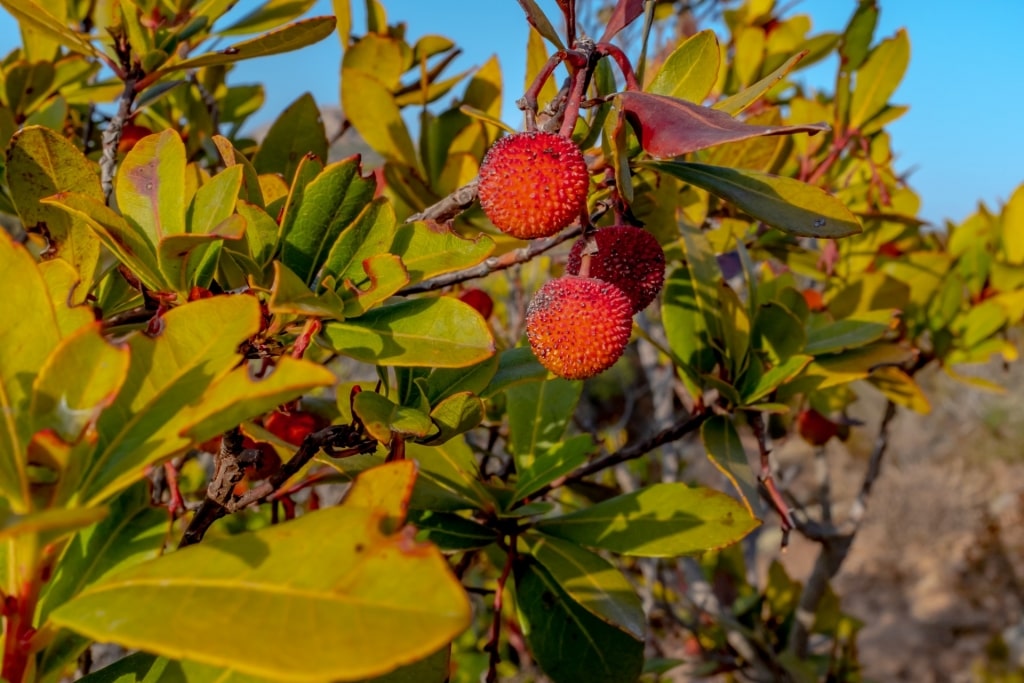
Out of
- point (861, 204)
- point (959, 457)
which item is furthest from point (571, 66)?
point (959, 457)

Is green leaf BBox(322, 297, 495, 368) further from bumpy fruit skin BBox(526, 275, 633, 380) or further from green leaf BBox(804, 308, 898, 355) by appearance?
green leaf BBox(804, 308, 898, 355)

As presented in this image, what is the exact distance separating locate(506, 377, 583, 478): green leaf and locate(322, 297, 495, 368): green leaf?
409 mm

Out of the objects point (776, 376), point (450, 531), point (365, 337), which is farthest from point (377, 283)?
point (776, 376)

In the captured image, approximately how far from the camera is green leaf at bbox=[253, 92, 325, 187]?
41.9 inches

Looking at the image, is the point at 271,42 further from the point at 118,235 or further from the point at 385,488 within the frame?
the point at 385,488

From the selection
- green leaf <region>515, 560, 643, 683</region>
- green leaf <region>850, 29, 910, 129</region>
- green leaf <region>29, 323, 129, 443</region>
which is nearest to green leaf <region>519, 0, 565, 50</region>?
green leaf <region>29, 323, 129, 443</region>

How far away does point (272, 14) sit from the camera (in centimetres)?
109

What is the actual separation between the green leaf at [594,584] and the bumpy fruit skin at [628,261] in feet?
0.92

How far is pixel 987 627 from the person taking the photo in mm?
5789

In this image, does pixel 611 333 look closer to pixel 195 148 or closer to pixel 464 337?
pixel 464 337

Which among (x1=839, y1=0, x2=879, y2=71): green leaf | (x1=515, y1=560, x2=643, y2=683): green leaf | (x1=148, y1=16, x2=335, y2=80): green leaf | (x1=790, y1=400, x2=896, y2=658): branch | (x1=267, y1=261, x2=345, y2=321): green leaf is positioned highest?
(x1=839, y1=0, x2=879, y2=71): green leaf

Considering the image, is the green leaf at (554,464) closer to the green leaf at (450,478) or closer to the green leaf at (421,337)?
the green leaf at (450,478)

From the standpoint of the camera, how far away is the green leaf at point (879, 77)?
150 centimetres

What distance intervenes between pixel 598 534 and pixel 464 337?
0.37 metres
